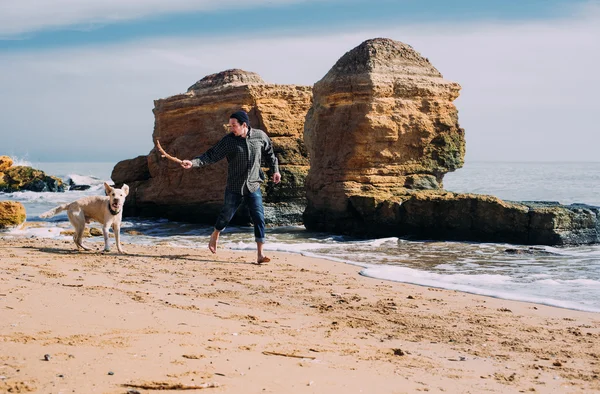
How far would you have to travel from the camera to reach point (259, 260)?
28.0ft

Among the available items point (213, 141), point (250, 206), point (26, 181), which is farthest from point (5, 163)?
point (250, 206)

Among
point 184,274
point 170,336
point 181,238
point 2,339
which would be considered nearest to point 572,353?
point 170,336

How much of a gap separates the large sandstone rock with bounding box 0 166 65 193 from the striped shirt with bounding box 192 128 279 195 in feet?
101

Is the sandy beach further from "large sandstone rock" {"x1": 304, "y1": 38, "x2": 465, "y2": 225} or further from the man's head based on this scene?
"large sandstone rock" {"x1": 304, "y1": 38, "x2": 465, "y2": 225}

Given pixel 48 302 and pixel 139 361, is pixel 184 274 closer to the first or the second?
pixel 48 302

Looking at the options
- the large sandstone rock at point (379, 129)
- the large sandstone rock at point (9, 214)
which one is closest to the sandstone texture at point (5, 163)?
the large sandstone rock at point (9, 214)

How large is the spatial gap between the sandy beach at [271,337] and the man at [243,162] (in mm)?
1457

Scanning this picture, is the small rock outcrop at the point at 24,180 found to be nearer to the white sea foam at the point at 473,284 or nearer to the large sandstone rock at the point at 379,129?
the large sandstone rock at the point at 379,129

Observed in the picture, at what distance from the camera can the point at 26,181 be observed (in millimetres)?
37406

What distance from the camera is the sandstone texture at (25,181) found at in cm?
3684

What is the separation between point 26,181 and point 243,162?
105 feet

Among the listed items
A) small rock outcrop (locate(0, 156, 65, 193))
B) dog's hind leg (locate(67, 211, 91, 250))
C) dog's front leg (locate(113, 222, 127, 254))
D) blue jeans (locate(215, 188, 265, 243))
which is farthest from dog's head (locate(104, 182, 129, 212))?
small rock outcrop (locate(0, 156, 65, 193))

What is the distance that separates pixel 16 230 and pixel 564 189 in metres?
22.3

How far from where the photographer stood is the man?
8.53 metres
